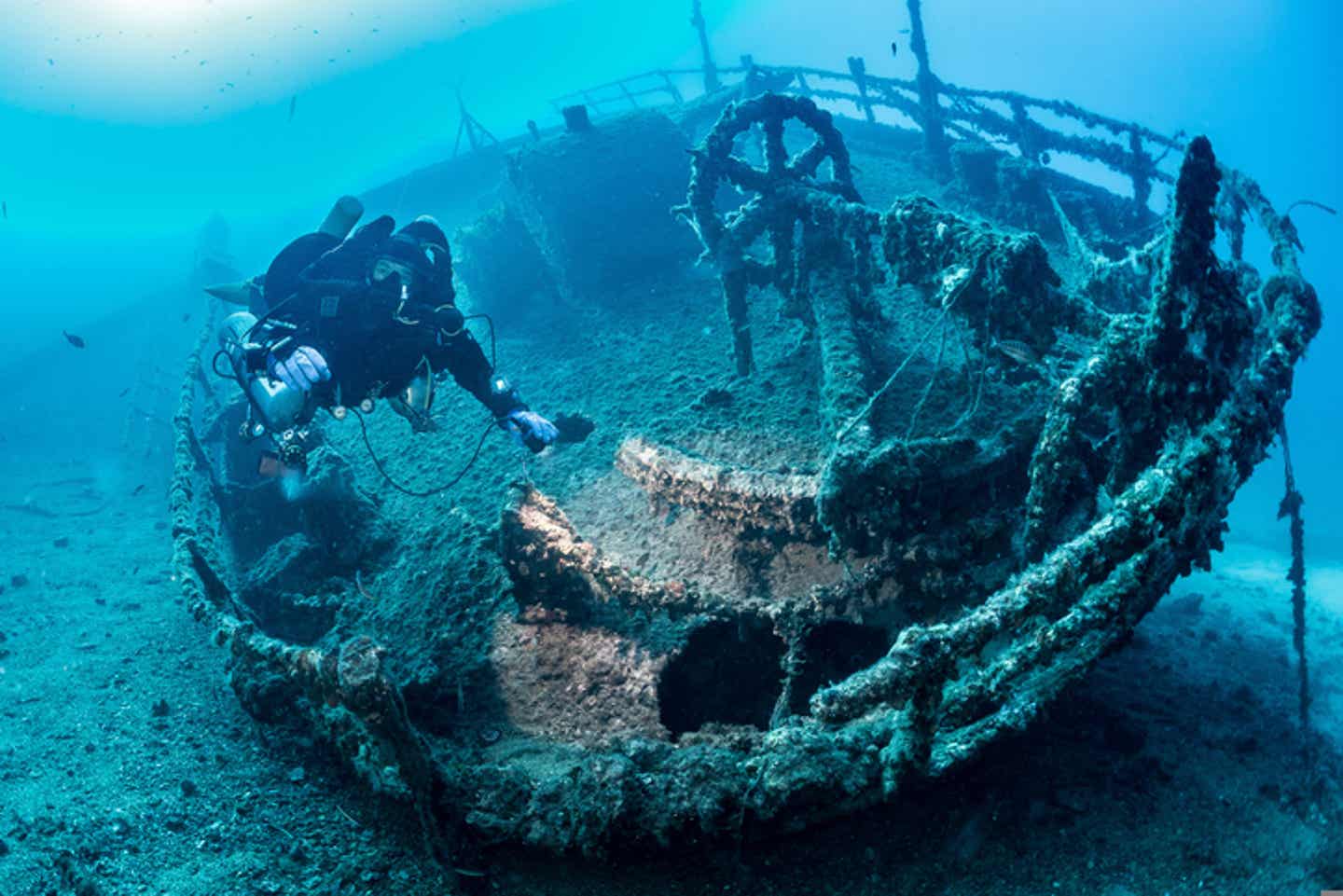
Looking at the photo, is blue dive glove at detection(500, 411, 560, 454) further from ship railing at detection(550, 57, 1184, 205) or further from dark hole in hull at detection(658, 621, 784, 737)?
ship railing at detection(550, 57, 1184, 205)

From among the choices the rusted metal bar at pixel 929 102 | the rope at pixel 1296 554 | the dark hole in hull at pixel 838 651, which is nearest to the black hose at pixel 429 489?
the dark hole in hull at pixel 838 651

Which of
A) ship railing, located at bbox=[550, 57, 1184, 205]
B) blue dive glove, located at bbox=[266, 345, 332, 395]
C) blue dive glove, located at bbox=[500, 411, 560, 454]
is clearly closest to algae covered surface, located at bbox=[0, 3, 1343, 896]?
blue dive glove, located at bbox=[500, 411, 560, 454]

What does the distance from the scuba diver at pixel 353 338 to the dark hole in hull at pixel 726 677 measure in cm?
227

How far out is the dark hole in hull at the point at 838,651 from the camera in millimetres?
3574

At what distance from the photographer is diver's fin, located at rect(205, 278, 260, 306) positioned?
19.0 ft

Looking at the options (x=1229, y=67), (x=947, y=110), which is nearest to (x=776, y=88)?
(x=947, y=110)

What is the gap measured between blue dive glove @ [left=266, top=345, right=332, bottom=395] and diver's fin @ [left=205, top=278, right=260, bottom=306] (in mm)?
2166

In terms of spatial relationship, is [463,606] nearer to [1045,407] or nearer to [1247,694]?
[1045,407]

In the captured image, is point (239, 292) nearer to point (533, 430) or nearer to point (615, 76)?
point (533, 430)

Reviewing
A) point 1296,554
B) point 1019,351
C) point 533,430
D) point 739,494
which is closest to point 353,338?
point 533,430

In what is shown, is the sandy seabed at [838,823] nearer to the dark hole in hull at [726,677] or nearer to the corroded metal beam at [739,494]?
the dark hole in hull at [726,677]

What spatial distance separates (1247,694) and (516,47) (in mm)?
169779

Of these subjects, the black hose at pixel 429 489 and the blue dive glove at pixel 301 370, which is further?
the black hose at pixel 429 489

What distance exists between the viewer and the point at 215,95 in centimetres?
14175
